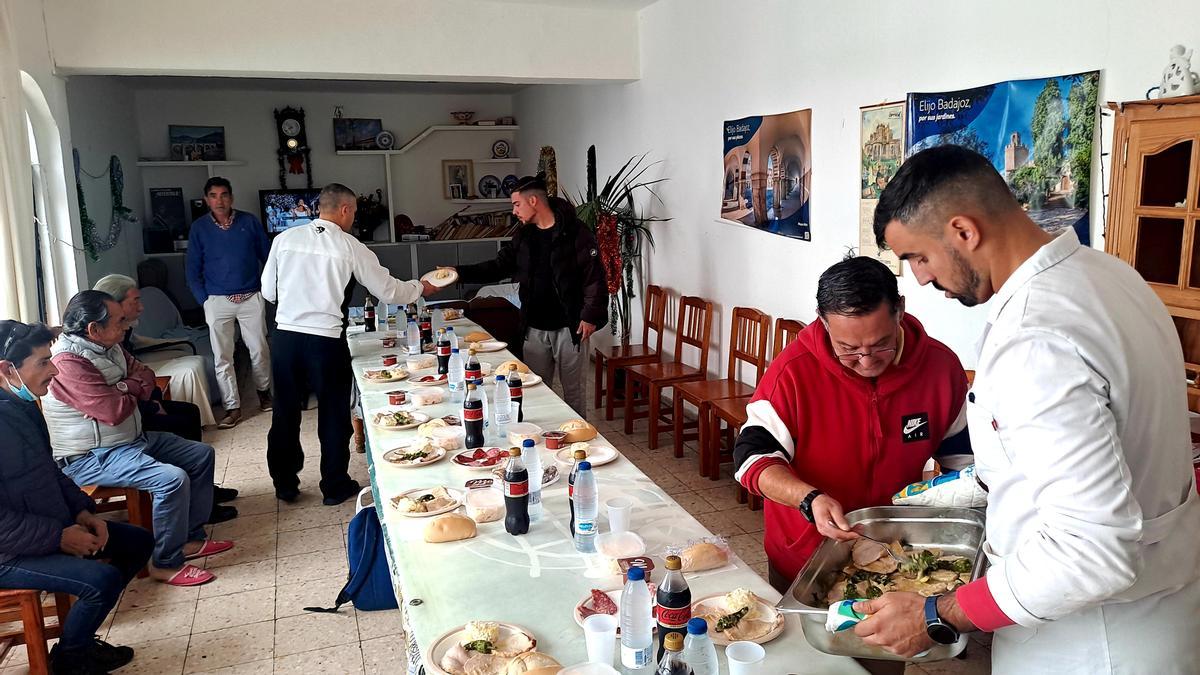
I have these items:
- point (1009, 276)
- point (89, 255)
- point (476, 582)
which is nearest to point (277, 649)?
point (476, 582)

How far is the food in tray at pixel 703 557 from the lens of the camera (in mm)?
1831

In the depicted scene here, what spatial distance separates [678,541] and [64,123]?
15.0ft

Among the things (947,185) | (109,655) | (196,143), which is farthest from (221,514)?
(196,143)

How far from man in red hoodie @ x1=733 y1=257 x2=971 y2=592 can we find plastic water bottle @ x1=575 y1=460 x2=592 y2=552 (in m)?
0.37

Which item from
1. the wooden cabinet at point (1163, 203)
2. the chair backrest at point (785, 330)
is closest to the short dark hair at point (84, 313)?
the chair backrest at point (785, 330)

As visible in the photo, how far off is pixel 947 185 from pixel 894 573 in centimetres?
86

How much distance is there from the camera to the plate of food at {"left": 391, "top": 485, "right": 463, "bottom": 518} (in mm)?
2189

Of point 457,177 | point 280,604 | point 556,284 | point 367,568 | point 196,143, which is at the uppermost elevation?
point 196,143

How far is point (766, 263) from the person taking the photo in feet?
14.9

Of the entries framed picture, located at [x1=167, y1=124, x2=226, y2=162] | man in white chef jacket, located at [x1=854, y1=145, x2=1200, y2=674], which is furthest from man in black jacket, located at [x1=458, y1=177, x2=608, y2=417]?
framed picture, located at [x1=167, y1=124, x2=226, y2=162]

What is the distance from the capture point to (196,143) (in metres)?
8.24

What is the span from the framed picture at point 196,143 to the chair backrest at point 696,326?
5.57 metres

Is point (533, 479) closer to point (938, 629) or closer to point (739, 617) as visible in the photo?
point (739, 617)

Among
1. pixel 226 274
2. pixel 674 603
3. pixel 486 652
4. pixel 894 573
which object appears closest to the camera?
pixel 674 603
